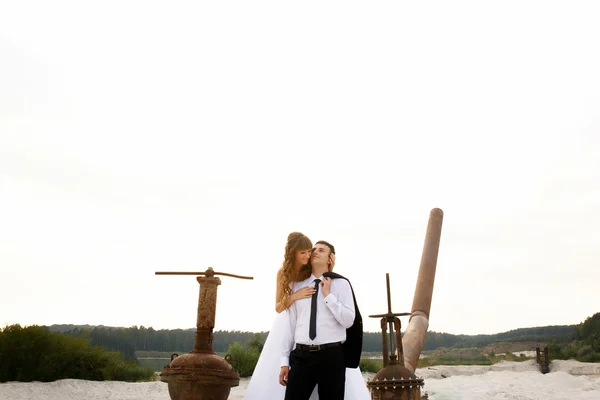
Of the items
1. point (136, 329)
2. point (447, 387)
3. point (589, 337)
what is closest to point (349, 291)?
point (447, 387)

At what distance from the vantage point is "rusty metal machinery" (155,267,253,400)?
4.61 m

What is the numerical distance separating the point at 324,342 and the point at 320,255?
2.12ft

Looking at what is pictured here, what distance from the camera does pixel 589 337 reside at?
3088cm

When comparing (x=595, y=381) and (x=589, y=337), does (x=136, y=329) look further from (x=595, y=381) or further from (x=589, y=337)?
(x=589, y=337)

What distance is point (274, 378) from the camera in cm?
433

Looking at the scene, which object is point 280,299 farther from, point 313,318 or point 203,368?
point 203,368

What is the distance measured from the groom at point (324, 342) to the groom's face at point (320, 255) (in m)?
0.12

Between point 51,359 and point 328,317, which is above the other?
point 328,317

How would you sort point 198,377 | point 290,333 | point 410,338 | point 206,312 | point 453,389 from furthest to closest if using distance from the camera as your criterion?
point 453,389, point 410,338, point 206,312, point 198,377, point 290,333

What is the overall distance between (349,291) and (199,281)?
189cm

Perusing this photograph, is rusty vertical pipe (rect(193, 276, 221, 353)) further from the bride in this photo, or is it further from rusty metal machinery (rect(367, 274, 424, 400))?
rusty metal machinery (rect(367, 274, 424, 400))

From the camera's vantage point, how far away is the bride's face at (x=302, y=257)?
12.8ft

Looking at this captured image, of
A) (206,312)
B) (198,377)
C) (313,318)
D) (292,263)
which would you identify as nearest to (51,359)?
(206,312)

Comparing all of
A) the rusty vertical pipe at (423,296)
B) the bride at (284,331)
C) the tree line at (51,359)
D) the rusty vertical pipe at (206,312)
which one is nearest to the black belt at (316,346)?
the bride at (284,331)
